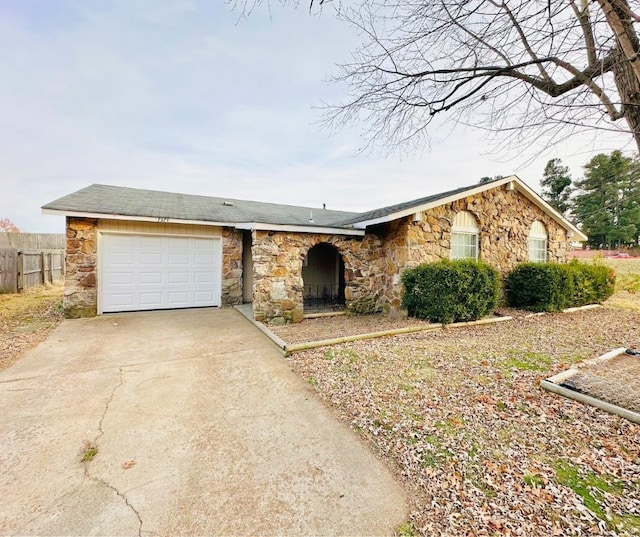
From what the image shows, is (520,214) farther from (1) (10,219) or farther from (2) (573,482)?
(1) (10,219)

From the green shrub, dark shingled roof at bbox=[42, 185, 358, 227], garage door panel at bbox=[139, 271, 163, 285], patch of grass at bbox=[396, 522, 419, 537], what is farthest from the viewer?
the green shrub

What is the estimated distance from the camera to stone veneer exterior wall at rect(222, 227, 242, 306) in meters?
9.34

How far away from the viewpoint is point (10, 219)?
21.1m

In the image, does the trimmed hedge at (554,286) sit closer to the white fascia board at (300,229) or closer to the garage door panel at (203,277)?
the white fascia board at (300,229)

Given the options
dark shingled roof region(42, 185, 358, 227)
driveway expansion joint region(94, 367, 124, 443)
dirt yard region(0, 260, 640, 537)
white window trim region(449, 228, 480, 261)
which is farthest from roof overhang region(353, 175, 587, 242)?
driveway expansion joint region(94, 367, 124, 443)

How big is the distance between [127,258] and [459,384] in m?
8.78

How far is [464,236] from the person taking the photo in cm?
891

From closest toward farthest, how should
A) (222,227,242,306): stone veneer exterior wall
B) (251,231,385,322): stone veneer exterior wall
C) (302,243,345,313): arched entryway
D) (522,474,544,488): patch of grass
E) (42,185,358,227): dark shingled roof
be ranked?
1. (522,474,544,488): patch of grass
2. (251,231,385,322): stone veneer exterior wall
3. (42,185,358,227): dark shingled roof
4. (222,227,242,306): stone veneer exterior wall
5. (302,243,345,313): arched entryway

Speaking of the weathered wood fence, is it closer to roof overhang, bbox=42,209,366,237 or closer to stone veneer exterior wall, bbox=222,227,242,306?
roof overhang, bbox=42,209,366,237

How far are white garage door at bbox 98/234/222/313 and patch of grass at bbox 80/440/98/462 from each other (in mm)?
6442

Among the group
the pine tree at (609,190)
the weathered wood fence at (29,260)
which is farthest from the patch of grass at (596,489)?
the weathered wood fence at (29,260)

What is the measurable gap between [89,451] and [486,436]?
12.3ft

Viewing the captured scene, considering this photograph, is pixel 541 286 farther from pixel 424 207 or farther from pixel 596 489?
pixel 596 489

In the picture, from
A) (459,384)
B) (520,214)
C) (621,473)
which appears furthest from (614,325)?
(621,473)
